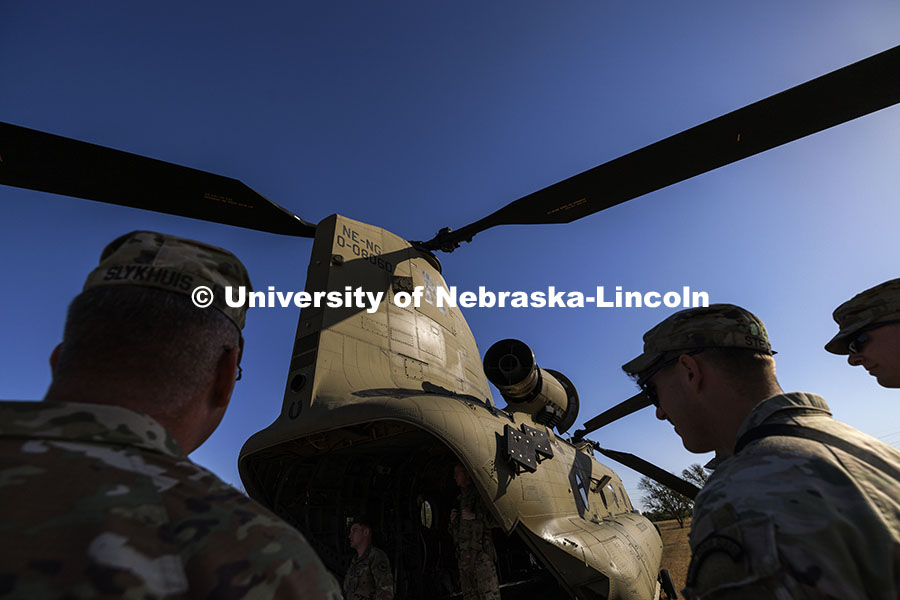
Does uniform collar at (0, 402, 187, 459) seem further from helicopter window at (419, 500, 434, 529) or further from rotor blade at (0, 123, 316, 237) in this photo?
helicopter window at (419, 500, 434, 529)

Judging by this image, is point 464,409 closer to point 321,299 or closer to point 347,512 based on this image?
point 321,299

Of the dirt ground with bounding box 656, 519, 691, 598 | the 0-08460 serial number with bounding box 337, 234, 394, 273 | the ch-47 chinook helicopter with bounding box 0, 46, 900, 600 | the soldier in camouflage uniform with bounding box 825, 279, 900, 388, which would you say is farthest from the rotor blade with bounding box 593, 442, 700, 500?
the soldier in camouflage uniform with bounding box 825, 279, 900, 388

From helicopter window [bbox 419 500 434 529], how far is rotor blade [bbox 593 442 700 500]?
5426 mm

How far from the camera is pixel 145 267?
117 centimetres

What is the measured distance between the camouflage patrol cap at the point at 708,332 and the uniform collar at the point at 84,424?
6.19 ft

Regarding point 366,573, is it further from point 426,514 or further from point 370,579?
point 426,514

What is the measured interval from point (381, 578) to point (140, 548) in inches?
199

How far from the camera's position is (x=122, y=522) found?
72cm

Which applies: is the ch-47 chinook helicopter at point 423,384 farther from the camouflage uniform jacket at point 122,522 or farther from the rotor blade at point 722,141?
the camouflage uniform jacket at point 122,522

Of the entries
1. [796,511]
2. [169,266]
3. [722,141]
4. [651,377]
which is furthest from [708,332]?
[722,141]

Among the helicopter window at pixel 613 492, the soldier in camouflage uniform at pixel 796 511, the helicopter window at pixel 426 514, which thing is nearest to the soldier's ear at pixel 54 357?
the soldier in camouflage uniform at pixel 796 511

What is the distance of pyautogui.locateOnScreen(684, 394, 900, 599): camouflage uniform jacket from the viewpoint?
3.53 feet

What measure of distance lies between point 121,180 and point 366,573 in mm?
4731

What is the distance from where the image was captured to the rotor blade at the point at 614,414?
407 inches
